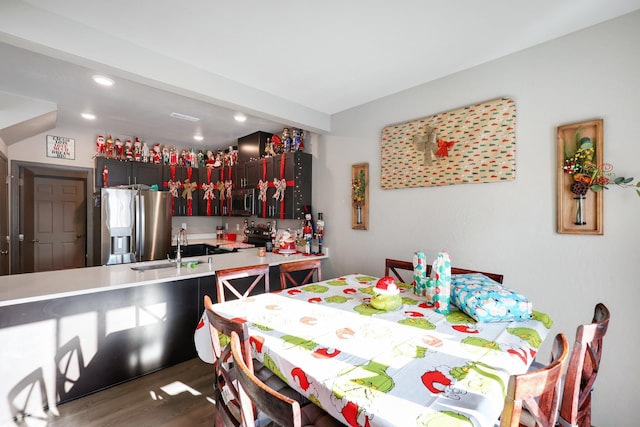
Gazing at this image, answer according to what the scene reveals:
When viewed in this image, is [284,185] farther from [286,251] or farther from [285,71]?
[285,71]

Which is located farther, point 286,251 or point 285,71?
point 286,251

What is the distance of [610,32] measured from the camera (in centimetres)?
183

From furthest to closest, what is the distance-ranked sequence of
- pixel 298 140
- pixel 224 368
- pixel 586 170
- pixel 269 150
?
pixel 269 150 < pixel 298 140 < pixel 586 170 < pixel 224 368

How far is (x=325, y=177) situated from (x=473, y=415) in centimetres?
306

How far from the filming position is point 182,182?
4910 millimetres

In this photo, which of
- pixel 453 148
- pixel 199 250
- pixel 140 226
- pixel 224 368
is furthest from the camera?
pixel 199 250

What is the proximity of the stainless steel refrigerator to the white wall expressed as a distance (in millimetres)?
3269

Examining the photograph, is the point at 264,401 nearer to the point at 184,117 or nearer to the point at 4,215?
the point at 184,117

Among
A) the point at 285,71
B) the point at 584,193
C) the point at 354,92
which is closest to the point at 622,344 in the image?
the point at 584,193

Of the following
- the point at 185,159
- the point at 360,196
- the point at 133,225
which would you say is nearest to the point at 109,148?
the point at 185,159

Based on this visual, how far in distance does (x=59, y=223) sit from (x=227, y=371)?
15.7 feet

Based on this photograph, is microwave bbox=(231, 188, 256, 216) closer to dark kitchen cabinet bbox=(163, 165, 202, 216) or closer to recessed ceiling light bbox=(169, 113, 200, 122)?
dark kitchen cabinet bbox=(163, 165, 202, 216)

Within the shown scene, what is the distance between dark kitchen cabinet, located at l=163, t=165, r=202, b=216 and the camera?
4.75 meters

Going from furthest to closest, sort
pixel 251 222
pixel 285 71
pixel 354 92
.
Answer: pixel 251 222, pixel 354 92, pixel 285 71
